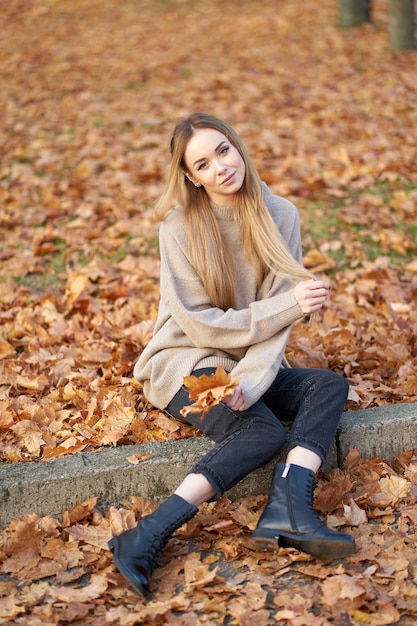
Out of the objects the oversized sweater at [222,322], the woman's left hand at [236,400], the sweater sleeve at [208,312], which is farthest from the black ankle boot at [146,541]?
the sweater sleeve at [208,312]

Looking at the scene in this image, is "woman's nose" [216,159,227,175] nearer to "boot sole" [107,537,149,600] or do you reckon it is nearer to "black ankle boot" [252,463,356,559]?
"black ankle boot" [252,463,356,559]

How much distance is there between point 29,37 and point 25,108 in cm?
370

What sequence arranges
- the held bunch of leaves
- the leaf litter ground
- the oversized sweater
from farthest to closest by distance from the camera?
the oversized sweater, the leaf litter ground, the held bunch of leaves

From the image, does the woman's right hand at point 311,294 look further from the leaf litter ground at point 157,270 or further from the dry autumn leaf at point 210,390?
the leaf litter ground at point 157,270

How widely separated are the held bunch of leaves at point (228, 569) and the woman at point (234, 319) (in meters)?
0.18

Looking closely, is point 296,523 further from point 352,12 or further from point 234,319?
point 352,12

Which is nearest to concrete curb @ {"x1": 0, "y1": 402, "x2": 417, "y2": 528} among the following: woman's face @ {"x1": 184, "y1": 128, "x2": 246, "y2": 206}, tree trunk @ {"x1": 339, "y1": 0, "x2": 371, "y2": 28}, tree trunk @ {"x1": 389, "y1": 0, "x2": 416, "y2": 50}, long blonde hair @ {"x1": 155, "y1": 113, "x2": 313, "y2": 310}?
long blonde hair @ {"x1": 155, "y1": 113, "x2": 313, "y2": 310}

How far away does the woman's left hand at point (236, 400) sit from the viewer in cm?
283

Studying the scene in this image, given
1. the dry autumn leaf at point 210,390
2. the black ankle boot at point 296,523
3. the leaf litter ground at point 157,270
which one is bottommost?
the leaf litter ground at point 157,270

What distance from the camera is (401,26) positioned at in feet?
33.4

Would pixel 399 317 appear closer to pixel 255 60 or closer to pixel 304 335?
pixel 304 335

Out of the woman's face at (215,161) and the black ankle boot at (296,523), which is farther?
the woman's face at (215,161)

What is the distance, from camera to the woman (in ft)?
9.27

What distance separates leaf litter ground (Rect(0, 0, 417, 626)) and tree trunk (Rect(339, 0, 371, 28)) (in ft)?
1.11
